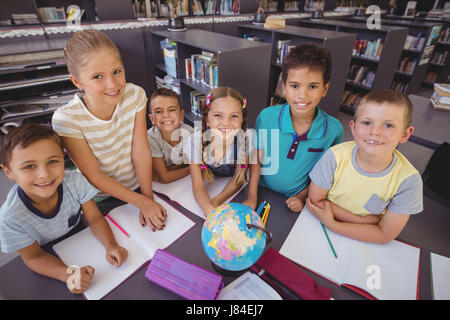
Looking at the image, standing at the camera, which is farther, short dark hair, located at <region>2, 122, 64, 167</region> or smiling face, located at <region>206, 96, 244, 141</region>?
smiling face, located at <region>206, 96, 244, 141</region>

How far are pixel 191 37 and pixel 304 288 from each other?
2.71m

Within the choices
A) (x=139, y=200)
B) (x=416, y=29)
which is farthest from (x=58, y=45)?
(x=416, y=29)

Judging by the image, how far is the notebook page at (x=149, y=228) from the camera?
0.93 meters

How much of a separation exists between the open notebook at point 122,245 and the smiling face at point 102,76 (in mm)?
494

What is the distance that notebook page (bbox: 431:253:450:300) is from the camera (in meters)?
0.78

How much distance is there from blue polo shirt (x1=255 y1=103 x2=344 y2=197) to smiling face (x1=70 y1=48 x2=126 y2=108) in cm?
71

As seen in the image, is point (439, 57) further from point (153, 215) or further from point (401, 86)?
point (153, 215)

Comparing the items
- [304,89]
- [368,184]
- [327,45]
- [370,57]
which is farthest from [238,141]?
[370,57]

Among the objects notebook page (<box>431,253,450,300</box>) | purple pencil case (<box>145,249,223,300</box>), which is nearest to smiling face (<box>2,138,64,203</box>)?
purple pencil case (<box>145,249,223,300</box>)

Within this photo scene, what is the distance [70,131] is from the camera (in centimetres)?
102

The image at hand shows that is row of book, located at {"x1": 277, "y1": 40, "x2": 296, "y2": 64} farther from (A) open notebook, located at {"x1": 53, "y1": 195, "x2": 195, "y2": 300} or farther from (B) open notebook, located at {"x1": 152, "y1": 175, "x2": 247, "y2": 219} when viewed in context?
(A) open notebook, located at {"x1": 53, "y1": 195, "x2": 195, "y2": 300}

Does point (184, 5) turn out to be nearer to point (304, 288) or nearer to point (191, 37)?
point (191, 37)

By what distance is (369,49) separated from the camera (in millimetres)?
3691

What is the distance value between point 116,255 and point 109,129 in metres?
0.57
